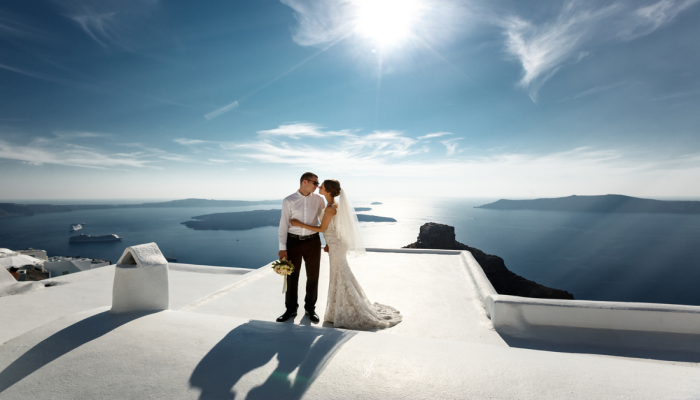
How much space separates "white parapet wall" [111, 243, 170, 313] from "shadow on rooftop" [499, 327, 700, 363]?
3927 millimetres

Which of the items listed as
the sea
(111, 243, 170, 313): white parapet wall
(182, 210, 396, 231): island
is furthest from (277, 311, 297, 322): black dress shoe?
(182, 210, 396, 231): island

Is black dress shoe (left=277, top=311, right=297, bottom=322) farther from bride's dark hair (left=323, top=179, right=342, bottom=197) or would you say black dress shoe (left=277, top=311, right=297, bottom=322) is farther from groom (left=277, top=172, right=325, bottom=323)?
bride's dark hair (left=323, top=179, right=342, bottom=197)

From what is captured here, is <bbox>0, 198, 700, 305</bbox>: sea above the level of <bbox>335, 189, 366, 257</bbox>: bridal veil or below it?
below

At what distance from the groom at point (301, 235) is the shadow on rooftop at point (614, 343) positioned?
2500 mm

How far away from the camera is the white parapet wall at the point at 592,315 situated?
320 cm

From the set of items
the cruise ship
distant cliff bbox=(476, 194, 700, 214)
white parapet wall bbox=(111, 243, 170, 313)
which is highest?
distant cliff bbox=(476, 194, 700, 214)

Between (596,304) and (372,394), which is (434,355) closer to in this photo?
(372,394)

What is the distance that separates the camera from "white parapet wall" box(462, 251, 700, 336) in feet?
10.5

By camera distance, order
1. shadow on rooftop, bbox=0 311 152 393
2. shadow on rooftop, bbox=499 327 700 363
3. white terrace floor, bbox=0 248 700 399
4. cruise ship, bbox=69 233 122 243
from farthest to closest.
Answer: cruise ship, bbox=69 233 122 243 → shadow on rooftop, bbox=499 327 700 363 → shadow on rooftop, bbox=0 311 152 393 → white terrace floor, bbox=0 248 700 399

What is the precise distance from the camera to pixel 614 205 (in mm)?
152000

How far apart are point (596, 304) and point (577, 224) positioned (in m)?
146

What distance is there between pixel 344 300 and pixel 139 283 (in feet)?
7.24

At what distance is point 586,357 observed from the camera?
84.9 inches

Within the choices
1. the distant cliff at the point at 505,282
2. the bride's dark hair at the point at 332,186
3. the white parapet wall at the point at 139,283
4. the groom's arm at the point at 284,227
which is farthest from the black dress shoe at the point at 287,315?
the distant cliff at the point at 505,282
